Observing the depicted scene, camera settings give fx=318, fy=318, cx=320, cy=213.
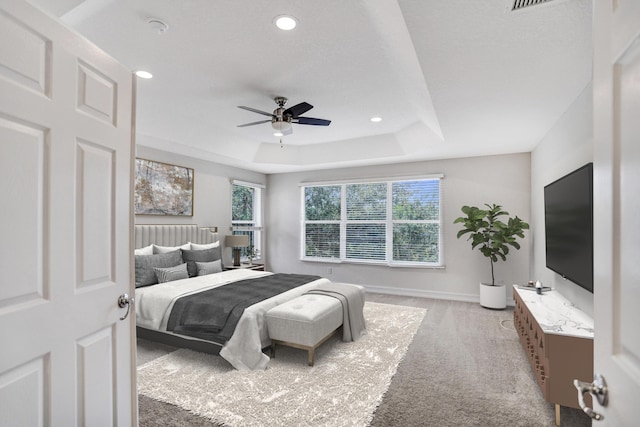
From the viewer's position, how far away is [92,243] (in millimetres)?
1363

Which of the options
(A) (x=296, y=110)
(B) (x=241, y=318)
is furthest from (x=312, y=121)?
(B) (x=241, y=318)

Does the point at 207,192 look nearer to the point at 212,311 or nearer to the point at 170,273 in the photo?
the point at 170,273

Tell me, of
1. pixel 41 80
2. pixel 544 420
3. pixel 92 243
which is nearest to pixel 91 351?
pixel 92 243

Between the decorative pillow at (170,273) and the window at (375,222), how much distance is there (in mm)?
3049

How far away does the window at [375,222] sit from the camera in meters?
5.70

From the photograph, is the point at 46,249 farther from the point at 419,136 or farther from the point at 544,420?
the point at 419,136

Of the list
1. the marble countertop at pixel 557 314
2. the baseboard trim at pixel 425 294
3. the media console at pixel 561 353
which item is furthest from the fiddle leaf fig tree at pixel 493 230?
the media console at pixel 561 353

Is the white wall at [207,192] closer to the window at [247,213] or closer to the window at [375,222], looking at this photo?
the window at [247,213]

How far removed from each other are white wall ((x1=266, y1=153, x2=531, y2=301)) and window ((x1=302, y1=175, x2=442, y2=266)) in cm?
16

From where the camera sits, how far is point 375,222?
6.12 meters

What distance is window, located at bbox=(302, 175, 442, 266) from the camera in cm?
570

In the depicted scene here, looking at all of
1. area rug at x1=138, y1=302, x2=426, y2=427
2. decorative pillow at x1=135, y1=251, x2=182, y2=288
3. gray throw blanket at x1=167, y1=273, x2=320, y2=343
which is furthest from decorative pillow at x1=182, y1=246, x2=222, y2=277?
area rug at x1=138, y1=302, x2=426, y2=427

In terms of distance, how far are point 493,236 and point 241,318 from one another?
12.4ft

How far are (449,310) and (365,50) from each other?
379cm
